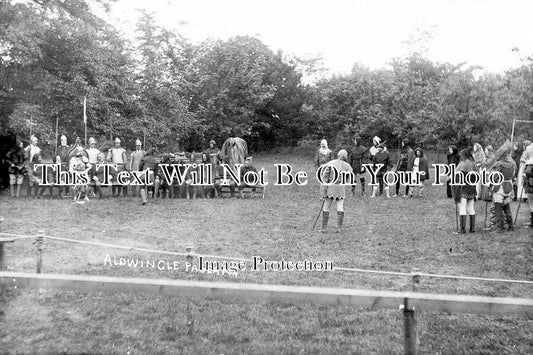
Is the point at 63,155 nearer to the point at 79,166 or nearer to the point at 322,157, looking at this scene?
the point at 79,166

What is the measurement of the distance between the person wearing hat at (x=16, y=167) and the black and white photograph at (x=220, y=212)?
7cm

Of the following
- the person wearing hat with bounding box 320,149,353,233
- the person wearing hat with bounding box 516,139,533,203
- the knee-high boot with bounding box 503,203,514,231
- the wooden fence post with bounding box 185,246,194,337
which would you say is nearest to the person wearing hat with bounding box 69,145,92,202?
the person wearing hat with bounding box 320,149,353,233

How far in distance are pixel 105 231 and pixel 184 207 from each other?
3.67 meters

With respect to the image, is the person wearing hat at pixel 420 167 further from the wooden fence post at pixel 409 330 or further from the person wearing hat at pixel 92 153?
the wooden fence post at pixel 409 330

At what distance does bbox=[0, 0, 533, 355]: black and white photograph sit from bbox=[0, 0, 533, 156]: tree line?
0.05 m

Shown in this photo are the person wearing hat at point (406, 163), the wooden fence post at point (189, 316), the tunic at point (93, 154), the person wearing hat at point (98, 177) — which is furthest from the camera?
the person wearing hat at point (406, 163)

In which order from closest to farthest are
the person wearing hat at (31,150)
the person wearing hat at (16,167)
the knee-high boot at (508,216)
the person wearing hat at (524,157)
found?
the knee-high boot at (508,216) < the person wearing hat at (524,157) < the person wearing hat at (16,167) < the person wearing hat at (31,150)

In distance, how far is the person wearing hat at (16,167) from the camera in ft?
42.9

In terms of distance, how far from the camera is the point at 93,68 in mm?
13234

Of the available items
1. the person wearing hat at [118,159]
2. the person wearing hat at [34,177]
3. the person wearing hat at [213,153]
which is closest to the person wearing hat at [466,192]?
the person wearing hat at [213,153]

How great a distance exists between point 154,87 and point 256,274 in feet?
14.1

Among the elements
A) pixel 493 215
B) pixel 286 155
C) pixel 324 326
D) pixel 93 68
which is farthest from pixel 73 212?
pixel 493 215

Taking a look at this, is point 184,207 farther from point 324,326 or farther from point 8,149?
point 324,326

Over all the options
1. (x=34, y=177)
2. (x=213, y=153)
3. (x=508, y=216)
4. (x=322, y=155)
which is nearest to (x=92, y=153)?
(x=34, y=177)
